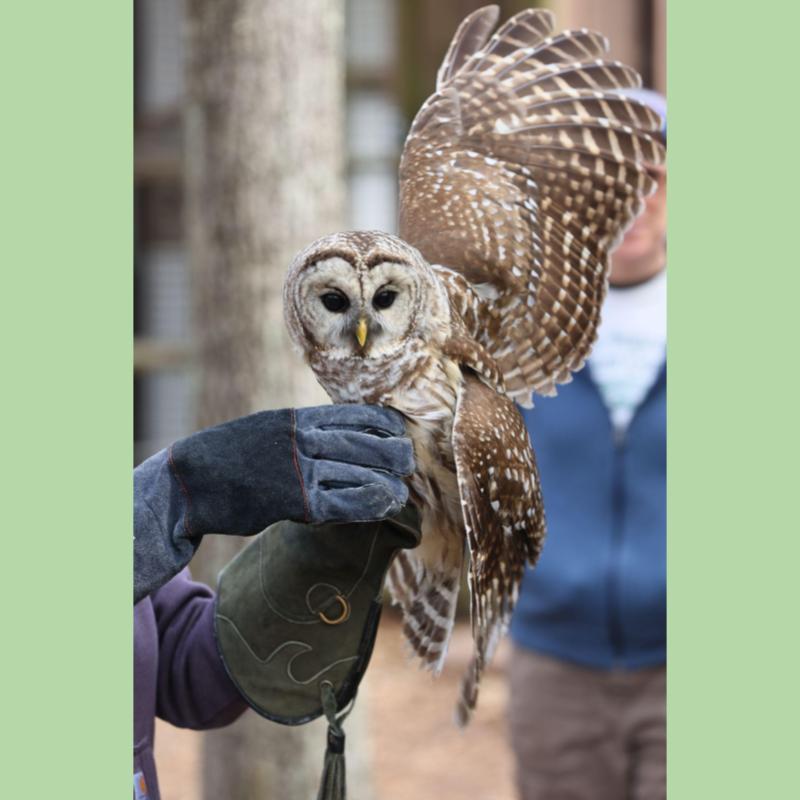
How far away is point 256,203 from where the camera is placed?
8.56 feet

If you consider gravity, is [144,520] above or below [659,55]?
below

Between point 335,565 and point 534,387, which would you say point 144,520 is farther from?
point 534,387

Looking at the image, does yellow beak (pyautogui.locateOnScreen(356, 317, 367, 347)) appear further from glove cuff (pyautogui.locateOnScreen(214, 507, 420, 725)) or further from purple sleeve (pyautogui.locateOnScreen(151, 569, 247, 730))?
purple sleeve (pyautogui.locateOnScreen(151, 569, 247, 730))

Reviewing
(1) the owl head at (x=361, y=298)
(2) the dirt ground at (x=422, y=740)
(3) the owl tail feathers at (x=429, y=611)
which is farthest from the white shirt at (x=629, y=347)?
(2) the dirt ground at (x=422, y=740)

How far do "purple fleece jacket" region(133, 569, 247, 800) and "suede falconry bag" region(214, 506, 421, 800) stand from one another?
0.20ft

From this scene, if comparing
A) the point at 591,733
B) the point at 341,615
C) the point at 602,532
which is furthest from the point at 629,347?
the point at 341,615

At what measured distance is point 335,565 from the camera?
1.64m

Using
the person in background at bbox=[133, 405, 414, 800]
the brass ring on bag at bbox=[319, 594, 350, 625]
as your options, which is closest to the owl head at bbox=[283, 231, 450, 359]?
the person in background at bbox=[133, 405, 414, 800]

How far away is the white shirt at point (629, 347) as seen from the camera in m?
2.50

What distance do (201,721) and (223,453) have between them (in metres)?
0.57

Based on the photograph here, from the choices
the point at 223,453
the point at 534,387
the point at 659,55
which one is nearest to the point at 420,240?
the point at 534,387

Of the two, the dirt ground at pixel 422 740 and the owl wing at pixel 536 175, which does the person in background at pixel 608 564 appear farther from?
the dirt ground at pixel 422 740

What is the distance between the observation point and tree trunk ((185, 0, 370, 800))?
2564mm

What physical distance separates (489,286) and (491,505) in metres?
0.42
